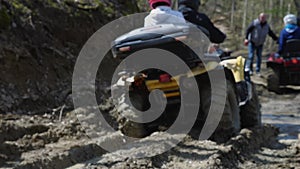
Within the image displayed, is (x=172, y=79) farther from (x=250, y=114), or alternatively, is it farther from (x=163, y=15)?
(x=250, y=114)

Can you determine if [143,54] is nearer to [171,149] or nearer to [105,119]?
[171,149]

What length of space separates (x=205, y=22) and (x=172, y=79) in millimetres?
1022

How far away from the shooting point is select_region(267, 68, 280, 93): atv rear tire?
11883mm

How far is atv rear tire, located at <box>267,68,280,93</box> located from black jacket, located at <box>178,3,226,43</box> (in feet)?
20.4

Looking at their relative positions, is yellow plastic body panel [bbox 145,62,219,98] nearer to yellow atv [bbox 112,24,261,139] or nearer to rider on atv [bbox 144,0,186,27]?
yellow atv [bbox 112,24,261,139]

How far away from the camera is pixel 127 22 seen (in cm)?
1095

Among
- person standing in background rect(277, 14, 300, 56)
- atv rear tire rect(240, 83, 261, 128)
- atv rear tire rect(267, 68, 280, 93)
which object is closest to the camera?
atv rear tire rect(240, 83, 261, 128)

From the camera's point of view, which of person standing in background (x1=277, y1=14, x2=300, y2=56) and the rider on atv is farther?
person standing in background (x1=277, y1=14, x2=300, y2=56)

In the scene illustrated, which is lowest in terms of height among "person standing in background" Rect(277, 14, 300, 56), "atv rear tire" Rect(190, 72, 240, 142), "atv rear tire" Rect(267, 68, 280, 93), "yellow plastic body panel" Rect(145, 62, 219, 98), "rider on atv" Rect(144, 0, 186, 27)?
"atv rear tire" Rect(267, 68, 280, 93)

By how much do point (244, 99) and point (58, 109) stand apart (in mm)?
2803

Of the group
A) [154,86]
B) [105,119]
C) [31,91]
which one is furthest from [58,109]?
[154,86]

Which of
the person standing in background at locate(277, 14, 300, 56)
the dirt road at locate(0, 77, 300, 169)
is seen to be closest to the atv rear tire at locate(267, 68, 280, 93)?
the person standing in background at locate(277, 14, 300, 56)

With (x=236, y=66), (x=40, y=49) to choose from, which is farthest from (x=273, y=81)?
(x=236, y=66)

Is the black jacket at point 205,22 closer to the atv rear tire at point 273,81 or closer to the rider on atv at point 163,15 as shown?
the rider on atv at point 163,15
